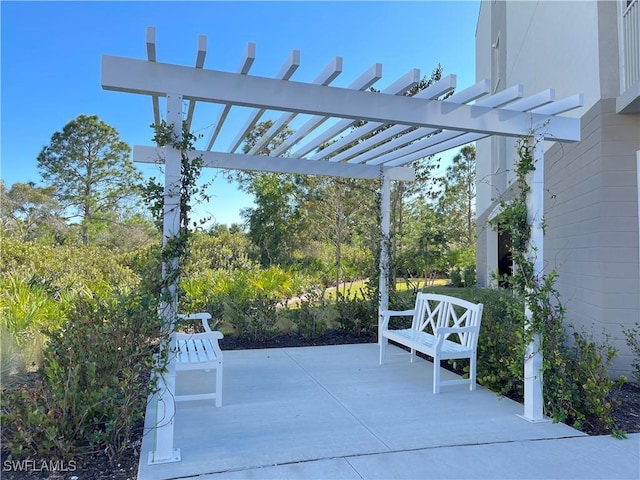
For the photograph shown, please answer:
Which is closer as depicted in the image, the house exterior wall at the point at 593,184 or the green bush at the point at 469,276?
the house exterior wall at the point at 593,184

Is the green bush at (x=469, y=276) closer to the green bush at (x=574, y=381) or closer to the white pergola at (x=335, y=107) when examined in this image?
the white pergola at (x=335, y=107)

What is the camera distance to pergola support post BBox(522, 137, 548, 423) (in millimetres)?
3258

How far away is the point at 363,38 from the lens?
6.60m

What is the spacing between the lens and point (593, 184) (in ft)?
14.5

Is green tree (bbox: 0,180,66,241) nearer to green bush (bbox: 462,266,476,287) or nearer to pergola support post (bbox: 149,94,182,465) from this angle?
green bush (bbox: 462,266,476,287)

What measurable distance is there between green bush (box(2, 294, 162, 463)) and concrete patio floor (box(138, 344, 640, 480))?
299 millimetres

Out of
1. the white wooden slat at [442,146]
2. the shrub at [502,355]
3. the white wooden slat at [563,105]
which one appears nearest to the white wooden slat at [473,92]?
the white wooden slat at [442,146]

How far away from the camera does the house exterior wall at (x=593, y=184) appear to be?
413 cm

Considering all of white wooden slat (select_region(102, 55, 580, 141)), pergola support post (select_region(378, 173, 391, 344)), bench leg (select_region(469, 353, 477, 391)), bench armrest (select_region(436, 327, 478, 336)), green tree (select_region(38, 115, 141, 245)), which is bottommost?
bench leg (select_region(469, 353, 477, 391))

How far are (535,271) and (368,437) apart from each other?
69.6 inches

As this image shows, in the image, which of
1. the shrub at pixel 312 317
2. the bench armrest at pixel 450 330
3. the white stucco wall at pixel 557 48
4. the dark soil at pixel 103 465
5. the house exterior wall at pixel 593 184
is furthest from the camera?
the shrub at pixel 312 317

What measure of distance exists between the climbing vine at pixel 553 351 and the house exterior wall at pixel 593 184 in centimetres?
35

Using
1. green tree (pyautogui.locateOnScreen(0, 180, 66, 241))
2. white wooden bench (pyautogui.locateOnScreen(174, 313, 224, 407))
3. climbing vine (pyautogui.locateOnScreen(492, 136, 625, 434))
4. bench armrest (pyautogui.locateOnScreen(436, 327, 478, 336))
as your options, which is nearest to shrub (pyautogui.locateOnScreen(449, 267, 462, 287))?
bench armrest (pyautogui.locateOnScreen(436, 327, 478, 336))

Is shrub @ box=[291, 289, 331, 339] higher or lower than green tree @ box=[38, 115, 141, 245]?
lower
